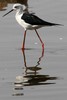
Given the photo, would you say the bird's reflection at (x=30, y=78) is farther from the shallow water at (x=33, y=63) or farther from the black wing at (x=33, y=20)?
the black wing at (x=33, y=20)

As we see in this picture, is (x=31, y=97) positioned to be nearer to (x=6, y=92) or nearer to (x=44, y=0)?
(x=6, y=92)

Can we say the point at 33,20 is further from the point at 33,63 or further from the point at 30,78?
the point at 30,78

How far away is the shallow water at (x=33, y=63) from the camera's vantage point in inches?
402

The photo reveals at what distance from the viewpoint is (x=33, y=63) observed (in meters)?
12.6

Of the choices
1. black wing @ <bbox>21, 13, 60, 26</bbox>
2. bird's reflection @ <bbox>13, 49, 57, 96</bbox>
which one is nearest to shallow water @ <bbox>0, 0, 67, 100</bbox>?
bird's reflection @ <bbox>13, 49, 57, 96</bbox>

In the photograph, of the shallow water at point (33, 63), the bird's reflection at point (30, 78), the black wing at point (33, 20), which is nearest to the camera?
the shallow water at point (33, 63)

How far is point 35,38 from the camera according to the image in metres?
15.2

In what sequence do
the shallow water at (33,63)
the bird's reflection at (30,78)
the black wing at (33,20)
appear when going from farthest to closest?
the black wing at (33,20) < the bird's reflection at (30,78) < the shallow water at (33,63)

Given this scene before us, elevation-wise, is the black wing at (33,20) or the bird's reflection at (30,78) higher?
the black wing at (33,20)

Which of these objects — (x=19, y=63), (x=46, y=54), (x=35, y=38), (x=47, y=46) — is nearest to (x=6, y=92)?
(x=19, y=63)

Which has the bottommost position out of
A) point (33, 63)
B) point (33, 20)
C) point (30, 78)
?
point (33, 63)

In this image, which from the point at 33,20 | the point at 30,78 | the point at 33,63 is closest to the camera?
the point at 30,78

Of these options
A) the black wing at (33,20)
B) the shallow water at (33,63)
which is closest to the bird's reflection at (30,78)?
the shallow water at (33,63)

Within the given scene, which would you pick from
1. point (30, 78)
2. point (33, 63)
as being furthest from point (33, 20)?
point (30, 78)
